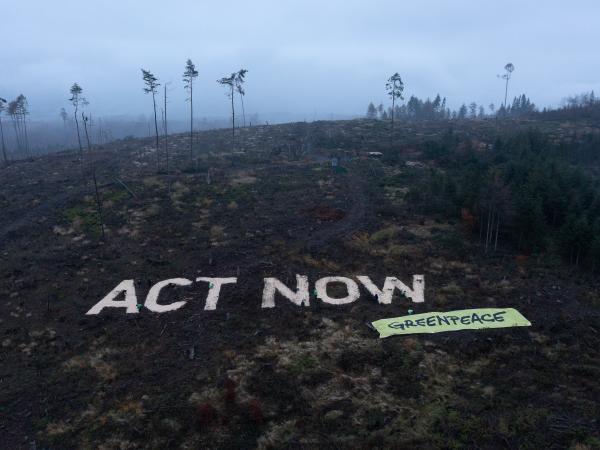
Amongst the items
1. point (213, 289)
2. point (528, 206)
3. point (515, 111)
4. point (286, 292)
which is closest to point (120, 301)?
point (213, 289)

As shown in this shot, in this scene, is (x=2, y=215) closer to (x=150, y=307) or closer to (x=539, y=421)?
(x=150, y=307)

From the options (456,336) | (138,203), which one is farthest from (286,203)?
(456,336)

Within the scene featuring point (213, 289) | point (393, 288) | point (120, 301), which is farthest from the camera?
point (393, 288)

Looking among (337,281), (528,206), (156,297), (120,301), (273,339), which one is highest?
(528,206)

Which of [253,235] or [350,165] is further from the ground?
[350,165]

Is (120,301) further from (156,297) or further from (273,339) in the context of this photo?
(273,339)

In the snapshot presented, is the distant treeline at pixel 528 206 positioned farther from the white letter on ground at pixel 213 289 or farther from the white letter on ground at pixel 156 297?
the white letter on ground at pixel 156 297

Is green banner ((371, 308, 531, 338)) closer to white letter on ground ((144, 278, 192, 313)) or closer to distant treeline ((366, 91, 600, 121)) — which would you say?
white letter on ground ((144, 278, 192, 313))
